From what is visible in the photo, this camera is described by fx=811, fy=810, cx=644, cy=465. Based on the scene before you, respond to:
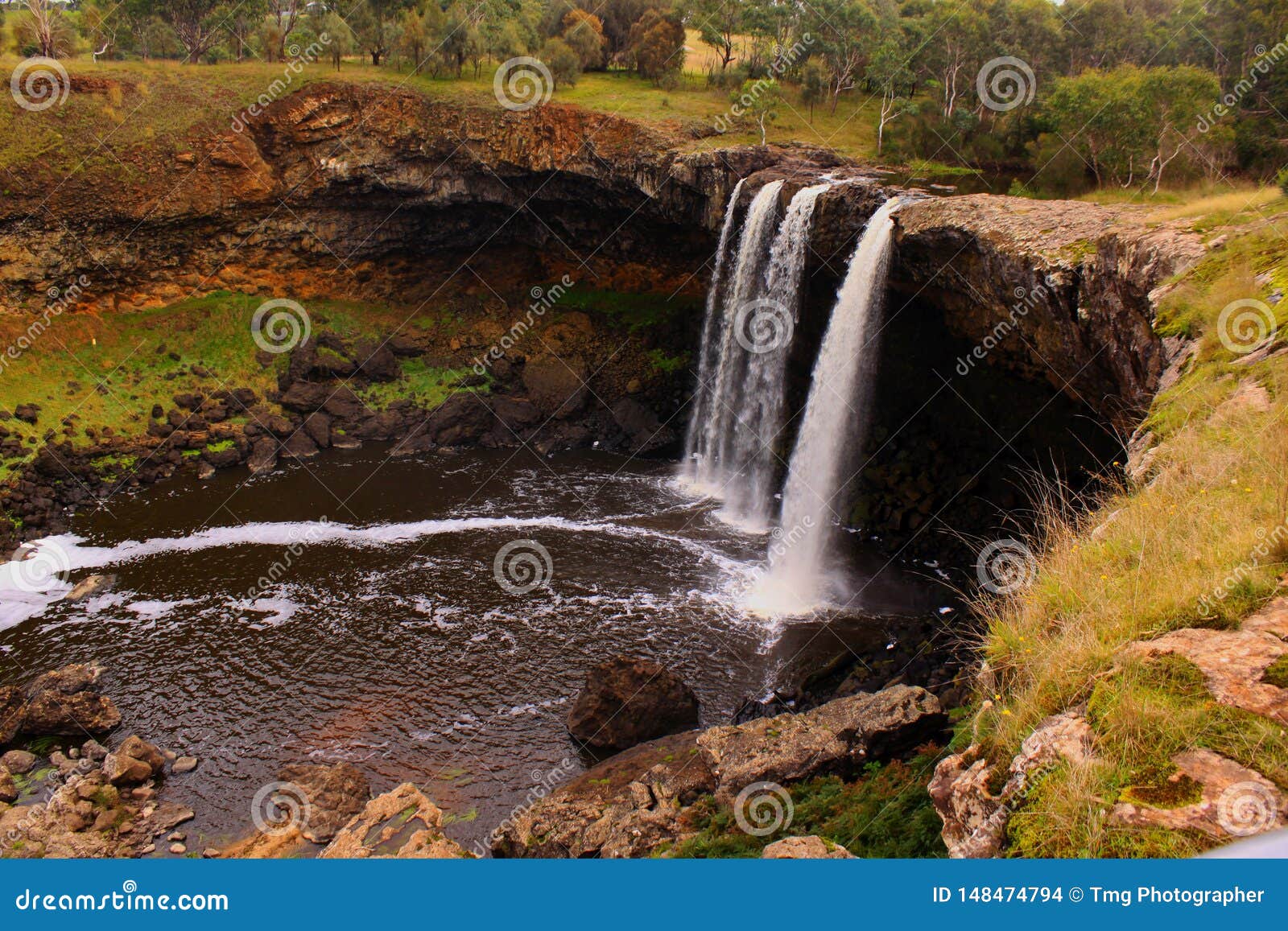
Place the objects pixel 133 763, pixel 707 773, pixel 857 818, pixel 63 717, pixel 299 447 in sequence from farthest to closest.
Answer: pixel 299 447, pixel 63 717, pixel 133 763, pixel 707 773, pixel 857 818

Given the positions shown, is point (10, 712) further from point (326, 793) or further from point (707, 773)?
point (707, 773)

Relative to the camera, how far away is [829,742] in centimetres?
1117

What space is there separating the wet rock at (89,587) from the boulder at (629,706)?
44.5ft

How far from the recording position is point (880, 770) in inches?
404

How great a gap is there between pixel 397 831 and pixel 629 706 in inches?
177

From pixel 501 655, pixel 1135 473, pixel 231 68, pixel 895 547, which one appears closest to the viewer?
pixel 1135 473

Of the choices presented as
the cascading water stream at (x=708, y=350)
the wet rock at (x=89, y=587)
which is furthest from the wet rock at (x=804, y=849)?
the cascading water stream at (x=708, y=350)

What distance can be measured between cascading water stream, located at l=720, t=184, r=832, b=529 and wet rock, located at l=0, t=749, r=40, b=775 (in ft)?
59.9

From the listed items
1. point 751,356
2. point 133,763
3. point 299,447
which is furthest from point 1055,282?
point 299,447

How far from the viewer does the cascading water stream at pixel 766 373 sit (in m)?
24.3

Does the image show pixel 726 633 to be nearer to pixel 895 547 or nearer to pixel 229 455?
pixel 895 547

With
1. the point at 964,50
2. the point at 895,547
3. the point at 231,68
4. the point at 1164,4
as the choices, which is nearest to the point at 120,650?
the point at 895,547

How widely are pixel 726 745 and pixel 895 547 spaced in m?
12.9

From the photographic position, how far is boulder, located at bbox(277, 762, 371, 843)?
12953 millimetres
